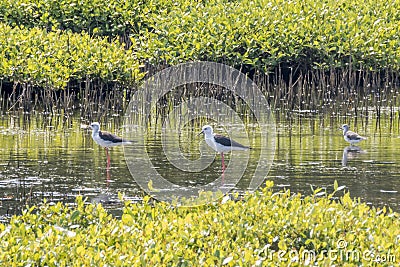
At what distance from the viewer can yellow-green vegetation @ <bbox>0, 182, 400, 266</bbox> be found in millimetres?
7117

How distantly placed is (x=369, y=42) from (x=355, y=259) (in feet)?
45.5

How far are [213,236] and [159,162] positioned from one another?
5.46 m

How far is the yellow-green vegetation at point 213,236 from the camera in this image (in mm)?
7117

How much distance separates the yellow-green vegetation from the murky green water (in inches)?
93.7

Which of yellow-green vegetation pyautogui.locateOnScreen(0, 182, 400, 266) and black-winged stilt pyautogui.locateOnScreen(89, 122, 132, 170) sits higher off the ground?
black-winged stilt pyautogui.locateOnScreen(89, 122, 132, 170)

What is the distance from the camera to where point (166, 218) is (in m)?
8.31

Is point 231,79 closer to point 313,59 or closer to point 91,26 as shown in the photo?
point 313,59

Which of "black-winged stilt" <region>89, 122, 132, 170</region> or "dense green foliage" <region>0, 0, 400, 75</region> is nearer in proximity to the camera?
"black-winged stilt" <region>89, 122, 132, 170</region>

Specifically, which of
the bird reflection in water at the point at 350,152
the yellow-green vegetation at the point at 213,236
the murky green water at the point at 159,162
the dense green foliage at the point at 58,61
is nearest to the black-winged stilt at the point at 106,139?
the murky green water at the point at 159,162

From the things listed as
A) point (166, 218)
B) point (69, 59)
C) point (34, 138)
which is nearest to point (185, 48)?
point (69, 59)

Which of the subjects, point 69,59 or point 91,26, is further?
point 91,26

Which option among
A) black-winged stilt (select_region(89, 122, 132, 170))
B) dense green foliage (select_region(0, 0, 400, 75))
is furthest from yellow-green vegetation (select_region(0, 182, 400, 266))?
dense green foliage (select_region(0, 0, 400, 75))

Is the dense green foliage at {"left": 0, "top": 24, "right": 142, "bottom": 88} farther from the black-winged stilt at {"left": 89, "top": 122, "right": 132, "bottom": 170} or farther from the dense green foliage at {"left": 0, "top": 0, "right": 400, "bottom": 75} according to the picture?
the black-winged stilt at {"left": 89, "top": 122, "right": 132, "bottom": 170}

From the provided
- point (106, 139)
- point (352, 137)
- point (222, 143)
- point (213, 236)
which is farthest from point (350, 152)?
point (213, 236)
